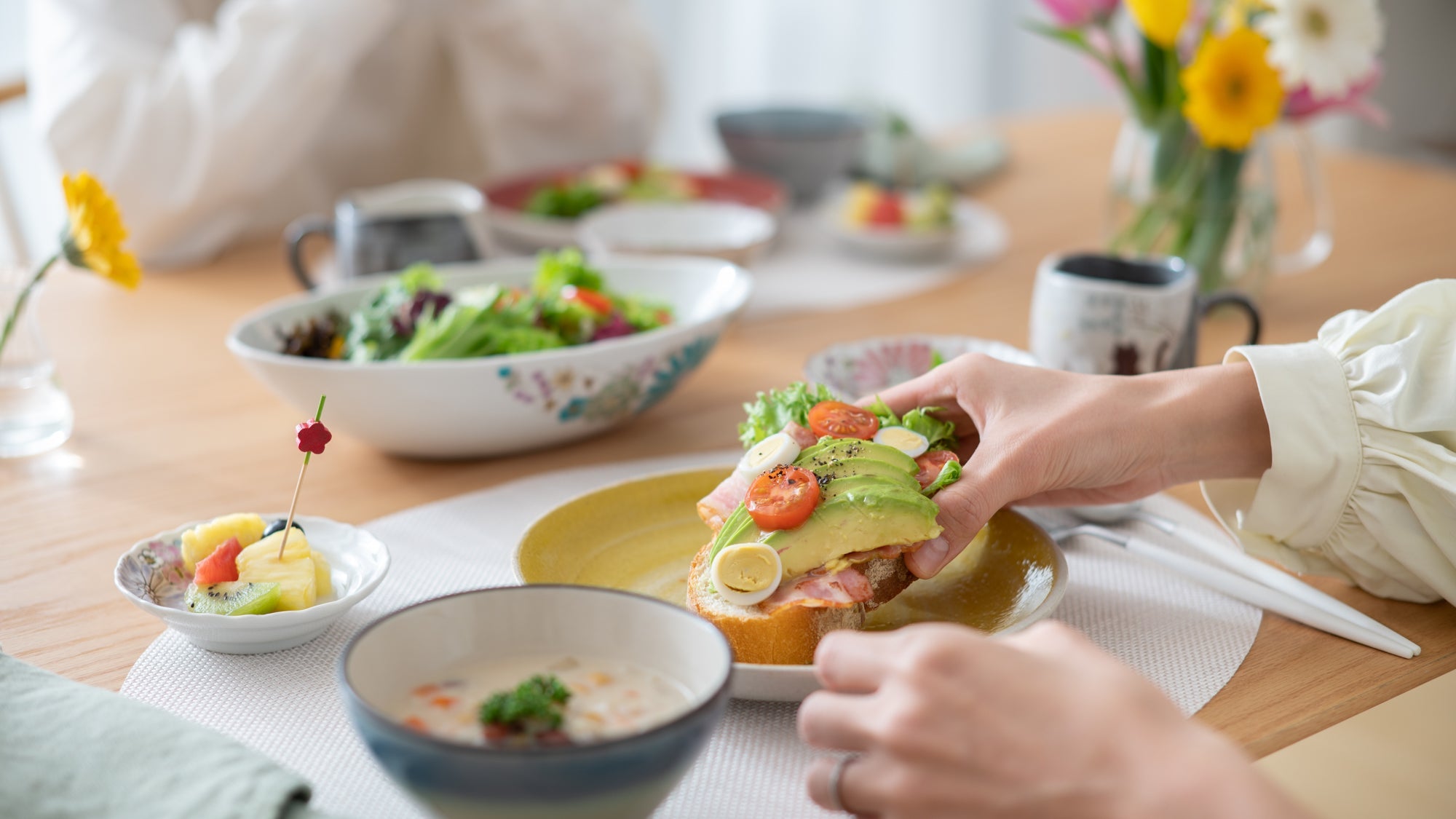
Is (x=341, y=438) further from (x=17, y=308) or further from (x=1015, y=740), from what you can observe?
(x=1015, y=740)

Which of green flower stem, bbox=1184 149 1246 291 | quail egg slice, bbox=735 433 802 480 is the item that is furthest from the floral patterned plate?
green flower stem, bbox=1184 149 1246 291

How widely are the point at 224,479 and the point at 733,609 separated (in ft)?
2.34

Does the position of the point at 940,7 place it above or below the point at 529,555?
above

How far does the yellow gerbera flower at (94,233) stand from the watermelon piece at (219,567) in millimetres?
431

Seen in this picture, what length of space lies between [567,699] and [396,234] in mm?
1164

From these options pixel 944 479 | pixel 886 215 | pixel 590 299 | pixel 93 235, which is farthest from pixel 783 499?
pixel 886 215

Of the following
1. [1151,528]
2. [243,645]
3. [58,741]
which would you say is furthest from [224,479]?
[1151,528]

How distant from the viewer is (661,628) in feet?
2.59

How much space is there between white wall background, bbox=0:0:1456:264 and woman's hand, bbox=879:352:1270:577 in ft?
9.03

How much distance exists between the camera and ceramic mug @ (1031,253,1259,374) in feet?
4.55

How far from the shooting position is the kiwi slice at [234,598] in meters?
0.95

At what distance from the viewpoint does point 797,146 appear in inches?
95.5

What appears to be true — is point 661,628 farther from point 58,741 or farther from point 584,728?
point 58,741

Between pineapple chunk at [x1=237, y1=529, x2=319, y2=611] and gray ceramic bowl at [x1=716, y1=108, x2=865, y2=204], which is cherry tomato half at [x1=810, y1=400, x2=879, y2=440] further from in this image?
gray ceramic bowl at [x1=716, y1=108, x2=865, y2=204]
